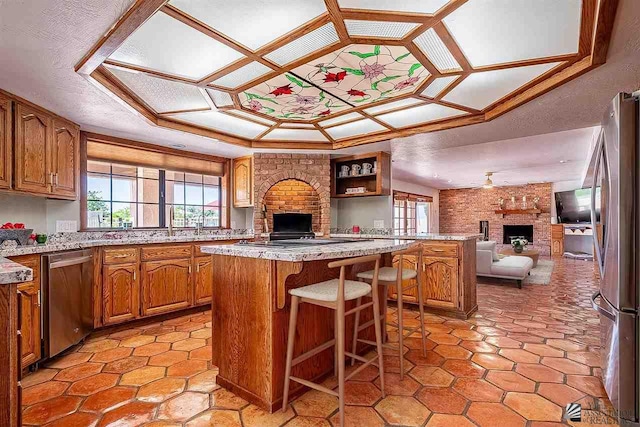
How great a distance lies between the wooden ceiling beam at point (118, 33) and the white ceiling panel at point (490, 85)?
84.4 inches

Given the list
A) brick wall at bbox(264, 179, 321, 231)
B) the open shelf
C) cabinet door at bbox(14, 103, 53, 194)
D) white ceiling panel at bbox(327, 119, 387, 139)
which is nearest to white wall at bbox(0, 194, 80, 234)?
cabinet door at bbox(14, 103, 53, 194)

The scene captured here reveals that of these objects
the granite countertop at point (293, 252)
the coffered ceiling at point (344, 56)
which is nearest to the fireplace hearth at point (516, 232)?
the coffered ceiling at point (344, 56)

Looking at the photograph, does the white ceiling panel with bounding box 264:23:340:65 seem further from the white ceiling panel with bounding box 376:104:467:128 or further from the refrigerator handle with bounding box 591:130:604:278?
the refrigerator handle with bounding box 591:130:604:278

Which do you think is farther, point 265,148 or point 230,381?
point 265,148

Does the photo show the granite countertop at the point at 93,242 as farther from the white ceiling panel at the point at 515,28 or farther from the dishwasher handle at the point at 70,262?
the white ceiling panel at the point at 515,28

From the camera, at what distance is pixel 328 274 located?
2.27 m

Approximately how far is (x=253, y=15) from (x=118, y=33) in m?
0.74

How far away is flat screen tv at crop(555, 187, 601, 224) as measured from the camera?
8.78 metres

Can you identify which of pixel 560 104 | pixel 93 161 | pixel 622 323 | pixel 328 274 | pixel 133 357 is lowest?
pixel 133 357

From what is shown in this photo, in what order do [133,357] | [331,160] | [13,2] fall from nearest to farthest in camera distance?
[13,2] → [133,357] → [331,160]

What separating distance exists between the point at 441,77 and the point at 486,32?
57 cm

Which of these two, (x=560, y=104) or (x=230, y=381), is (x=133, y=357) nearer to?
(x=230, y=381)

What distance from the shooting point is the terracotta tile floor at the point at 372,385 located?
5.78 feet

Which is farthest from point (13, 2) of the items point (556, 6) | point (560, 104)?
point (560, 104)
